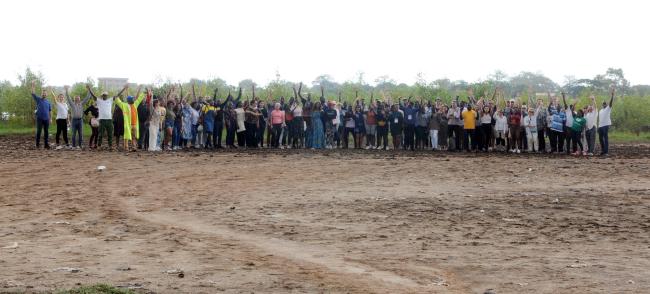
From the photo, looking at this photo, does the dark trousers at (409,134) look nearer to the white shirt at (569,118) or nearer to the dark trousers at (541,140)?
the dark trousers at (541,140)

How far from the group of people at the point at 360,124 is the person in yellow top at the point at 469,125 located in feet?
0.07

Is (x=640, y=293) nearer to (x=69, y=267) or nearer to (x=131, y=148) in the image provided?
(x=69, y=267)

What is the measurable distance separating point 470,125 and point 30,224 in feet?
66.9

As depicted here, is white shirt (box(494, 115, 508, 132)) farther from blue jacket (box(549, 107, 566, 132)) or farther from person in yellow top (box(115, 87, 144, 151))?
person in yellow top (box(115, 87, 144, 151))

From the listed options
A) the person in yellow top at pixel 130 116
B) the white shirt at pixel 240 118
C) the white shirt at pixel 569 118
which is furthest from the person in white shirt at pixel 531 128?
the person in yellow top at pixel 130 116

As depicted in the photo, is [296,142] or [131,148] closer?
[131,148]

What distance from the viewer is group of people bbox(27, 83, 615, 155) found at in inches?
1152

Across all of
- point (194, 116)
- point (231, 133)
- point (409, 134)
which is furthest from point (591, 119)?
point (194, 116)

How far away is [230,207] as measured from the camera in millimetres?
15508

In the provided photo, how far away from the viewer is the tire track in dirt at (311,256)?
374 inches

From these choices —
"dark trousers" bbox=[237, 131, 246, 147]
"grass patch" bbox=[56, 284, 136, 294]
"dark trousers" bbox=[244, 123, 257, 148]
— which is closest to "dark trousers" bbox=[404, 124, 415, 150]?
"dark trousers" bbox=[244, 123, 257, 148]

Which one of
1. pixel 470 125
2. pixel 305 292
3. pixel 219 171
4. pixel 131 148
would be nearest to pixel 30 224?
pixel 305 292

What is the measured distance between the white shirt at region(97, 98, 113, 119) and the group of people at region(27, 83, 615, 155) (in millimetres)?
758

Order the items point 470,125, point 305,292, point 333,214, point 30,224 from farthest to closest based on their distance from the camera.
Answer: point 470,125
point 333,214
point 30,224
point 305,292
